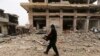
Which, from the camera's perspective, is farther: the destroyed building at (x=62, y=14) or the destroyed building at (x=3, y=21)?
the destroyed building at (x=3, y=21)

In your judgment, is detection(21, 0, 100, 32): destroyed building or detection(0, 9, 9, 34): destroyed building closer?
detection(21, 0, 100, 32): destroyed building

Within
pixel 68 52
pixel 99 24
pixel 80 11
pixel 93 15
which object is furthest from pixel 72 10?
pixel 68 52

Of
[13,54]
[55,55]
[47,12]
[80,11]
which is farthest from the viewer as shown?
[80,11]

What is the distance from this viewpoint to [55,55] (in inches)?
308

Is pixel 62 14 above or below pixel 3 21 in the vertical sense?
above

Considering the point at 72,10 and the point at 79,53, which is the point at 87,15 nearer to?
the point at 72,10

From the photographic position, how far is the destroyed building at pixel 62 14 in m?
25.2

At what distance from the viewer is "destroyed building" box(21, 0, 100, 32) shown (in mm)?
25219

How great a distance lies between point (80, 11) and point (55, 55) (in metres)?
21.5

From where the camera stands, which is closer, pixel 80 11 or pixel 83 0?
pixel 80 11

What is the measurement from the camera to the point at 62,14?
26.3 metres

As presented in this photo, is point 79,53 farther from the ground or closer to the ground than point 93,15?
closer to the ground

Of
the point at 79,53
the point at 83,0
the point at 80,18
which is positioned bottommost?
the point at 79,53

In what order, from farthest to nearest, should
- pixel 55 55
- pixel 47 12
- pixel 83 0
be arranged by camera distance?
pixel 83 0 → pixel 47 12 → pixel 55 55
